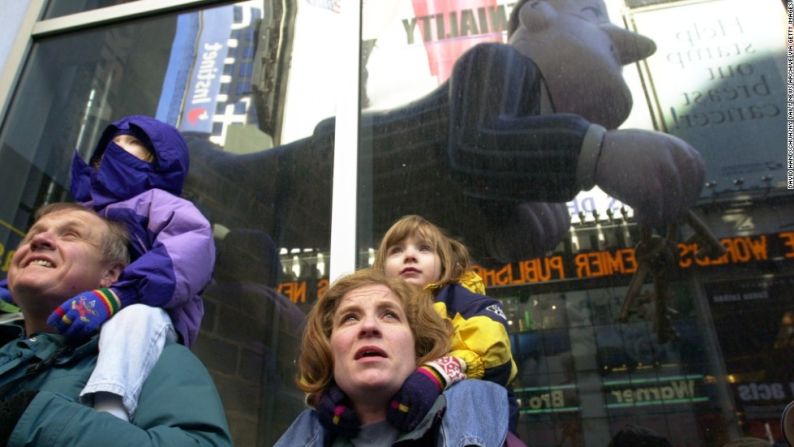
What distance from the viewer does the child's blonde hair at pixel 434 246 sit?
6.84ft

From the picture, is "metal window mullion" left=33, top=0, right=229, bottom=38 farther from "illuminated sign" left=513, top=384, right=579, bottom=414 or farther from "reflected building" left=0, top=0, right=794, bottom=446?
"illuminated sign" left=513, top=384, right=579, bottom=414

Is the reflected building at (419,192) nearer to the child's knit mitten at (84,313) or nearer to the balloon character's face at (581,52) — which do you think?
the balloon character's face at (581,52)

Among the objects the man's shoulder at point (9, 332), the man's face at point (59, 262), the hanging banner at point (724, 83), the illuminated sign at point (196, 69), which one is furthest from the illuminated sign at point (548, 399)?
the illuminated sign at point (196, 69)

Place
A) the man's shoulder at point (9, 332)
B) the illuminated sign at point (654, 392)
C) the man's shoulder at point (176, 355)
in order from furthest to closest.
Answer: the illuminated sign at point (654, 392) → the man's shoulder at point (9, 332) → the man's shoulder at point (176, 355)

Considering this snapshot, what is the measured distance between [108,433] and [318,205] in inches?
75.4

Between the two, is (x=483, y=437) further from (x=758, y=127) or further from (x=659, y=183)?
(x=758, y=127)

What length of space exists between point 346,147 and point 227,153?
0.68 meters

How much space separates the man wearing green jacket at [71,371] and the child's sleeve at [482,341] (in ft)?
1.97

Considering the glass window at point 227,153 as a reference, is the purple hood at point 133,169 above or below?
below

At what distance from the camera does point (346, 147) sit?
3.17 m

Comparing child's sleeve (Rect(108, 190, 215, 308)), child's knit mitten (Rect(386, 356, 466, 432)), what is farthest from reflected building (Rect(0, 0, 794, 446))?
child's knit mitten (Rect(386, 356, 466, 432))

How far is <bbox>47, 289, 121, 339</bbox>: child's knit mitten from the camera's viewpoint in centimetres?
150

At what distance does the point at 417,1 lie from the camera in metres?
3.67

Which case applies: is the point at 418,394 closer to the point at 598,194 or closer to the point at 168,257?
the point at 168,257
